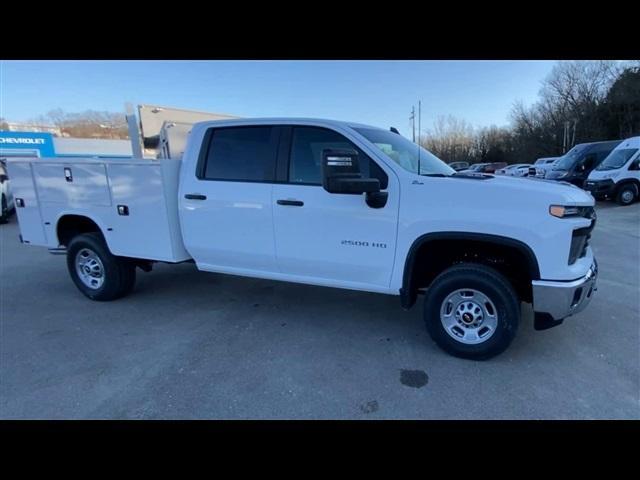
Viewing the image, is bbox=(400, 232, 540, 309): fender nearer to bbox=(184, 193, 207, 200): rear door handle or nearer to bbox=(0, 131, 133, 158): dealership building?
bbox=(184, 193, 207, 200): rear door handle

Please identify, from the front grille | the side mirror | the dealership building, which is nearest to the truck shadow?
the front grille

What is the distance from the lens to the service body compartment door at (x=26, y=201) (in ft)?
15.1

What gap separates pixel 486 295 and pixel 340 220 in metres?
1.42

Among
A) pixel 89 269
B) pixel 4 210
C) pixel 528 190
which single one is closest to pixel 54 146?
pixel 4 210

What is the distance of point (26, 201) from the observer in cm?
473

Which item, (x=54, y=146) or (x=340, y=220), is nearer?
(x=340, y=220)

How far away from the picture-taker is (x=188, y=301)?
Result: 15.3 ft

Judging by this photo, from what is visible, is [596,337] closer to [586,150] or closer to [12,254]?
[12,254]

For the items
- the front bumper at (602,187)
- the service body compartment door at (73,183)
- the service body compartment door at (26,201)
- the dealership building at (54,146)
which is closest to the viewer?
the service body compartment door at (73,183)

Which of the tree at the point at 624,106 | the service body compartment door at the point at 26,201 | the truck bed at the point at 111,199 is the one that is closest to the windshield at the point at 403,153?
the truck bed at the point at 111,199

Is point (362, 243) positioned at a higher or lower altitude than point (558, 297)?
higher

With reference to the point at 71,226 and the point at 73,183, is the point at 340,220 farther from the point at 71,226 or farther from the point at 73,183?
the point at 71,226

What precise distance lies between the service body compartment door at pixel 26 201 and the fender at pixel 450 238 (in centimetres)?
480

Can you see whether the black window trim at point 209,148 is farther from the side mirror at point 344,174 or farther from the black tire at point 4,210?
the black tire at point 4,210
